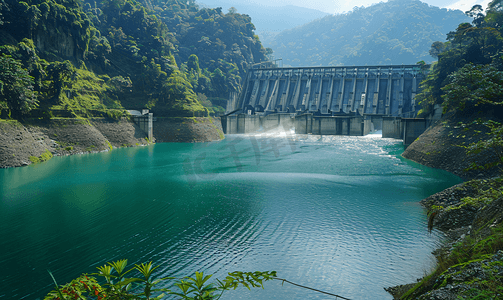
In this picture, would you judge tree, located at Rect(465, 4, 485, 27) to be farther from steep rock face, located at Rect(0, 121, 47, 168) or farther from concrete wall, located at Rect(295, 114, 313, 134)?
steep rock face, located at Rect(0, 121, 47, 168)

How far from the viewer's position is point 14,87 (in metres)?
31.7

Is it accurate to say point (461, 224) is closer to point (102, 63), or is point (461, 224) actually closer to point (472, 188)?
point (472, 188)

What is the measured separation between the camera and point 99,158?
112 feet

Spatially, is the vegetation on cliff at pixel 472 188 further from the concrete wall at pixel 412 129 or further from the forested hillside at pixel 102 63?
the forested hillside at pixel 102 63

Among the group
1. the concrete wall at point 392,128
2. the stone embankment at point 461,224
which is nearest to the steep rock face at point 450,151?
the stone embankment at point 461,224

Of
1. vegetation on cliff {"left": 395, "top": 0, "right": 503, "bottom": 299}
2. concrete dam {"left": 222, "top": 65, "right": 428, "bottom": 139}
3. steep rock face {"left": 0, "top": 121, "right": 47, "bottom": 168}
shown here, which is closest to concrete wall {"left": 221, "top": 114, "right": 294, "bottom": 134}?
concrete dam {"left": 222, "top": 65, "right": 428, "bottom": 139}

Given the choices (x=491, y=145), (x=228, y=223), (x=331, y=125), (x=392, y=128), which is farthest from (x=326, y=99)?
(x=491, y=145)

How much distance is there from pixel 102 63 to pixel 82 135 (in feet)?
60.8

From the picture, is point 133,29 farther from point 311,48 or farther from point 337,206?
point 311,48

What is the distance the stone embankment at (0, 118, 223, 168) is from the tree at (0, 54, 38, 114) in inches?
77.0

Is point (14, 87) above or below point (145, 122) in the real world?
above

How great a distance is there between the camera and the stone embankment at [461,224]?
14.5 ft

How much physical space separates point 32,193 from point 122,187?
5.15m

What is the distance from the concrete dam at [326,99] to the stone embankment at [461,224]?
2929 centimetres
